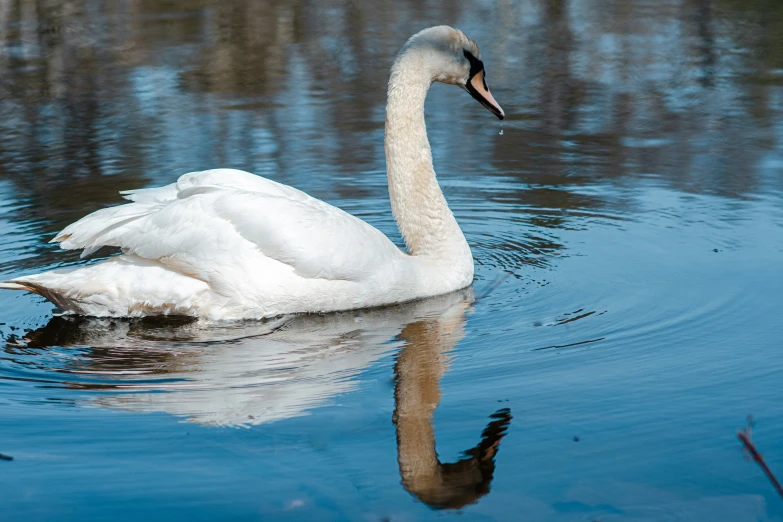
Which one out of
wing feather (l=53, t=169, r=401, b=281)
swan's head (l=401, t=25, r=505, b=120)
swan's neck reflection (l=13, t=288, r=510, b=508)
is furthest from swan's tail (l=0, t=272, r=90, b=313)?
swan's head (l=401, t=25, r=505, b=120)

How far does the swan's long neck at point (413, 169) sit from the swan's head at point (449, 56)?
0.03 metres

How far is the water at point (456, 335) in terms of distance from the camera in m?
4.29

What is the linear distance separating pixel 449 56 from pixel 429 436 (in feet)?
10.9

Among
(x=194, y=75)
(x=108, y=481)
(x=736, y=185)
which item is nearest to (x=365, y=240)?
(x=108, y=481)

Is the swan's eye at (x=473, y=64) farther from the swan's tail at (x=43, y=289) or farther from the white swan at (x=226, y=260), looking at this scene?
the swan's tail at (x=43, y=289)

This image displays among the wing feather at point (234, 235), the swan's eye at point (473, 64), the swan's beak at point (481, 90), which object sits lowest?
the wing feather at point (234, 235)

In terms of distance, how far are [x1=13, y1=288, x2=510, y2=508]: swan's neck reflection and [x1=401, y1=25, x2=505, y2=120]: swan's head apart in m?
1.44

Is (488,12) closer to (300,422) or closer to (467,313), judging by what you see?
(467,313)

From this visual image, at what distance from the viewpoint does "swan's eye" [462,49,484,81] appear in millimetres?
7383

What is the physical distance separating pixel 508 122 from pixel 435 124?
2.47 feet

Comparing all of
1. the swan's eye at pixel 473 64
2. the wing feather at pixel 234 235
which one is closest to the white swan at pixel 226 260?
the wing feather at pixel 234 235

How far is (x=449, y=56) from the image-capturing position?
730cm

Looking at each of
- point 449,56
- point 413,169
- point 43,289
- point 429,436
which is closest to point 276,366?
point 429,436

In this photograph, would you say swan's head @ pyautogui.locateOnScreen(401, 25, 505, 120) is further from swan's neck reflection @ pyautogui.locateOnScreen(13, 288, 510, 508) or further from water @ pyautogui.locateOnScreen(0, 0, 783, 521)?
swan's neck reflection @ pyautogui.locateOnScreen(13, 288, 510, 508)
